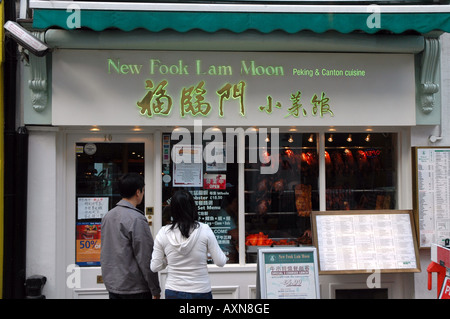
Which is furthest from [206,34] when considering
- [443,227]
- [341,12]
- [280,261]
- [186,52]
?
[443,227]

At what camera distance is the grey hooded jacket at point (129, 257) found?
3.82 meters

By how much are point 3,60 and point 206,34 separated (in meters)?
2.47

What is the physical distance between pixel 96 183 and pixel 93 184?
41mm

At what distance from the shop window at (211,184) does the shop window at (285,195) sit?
0.21 metres

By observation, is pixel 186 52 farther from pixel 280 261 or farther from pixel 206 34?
pixel 280 261

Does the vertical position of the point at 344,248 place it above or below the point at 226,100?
below

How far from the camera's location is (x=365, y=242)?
210 inches

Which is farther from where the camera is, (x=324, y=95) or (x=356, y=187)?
(x=356, y=187)

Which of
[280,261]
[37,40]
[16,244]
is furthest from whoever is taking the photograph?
[16,244]

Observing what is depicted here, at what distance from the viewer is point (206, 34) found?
17.4 feet

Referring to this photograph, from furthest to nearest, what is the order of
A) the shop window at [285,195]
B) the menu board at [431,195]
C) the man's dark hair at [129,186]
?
the shop window at [285,195] → the menu board at [431,195] → the man's dark hair at [129,186]

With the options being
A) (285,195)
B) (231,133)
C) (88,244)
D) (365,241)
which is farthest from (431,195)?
(88,244)

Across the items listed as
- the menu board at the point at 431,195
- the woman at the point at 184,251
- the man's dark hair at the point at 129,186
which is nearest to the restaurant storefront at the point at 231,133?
the menu board at the point at 431,195

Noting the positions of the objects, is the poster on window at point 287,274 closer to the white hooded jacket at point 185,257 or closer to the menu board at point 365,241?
the menu board at point 365,241
